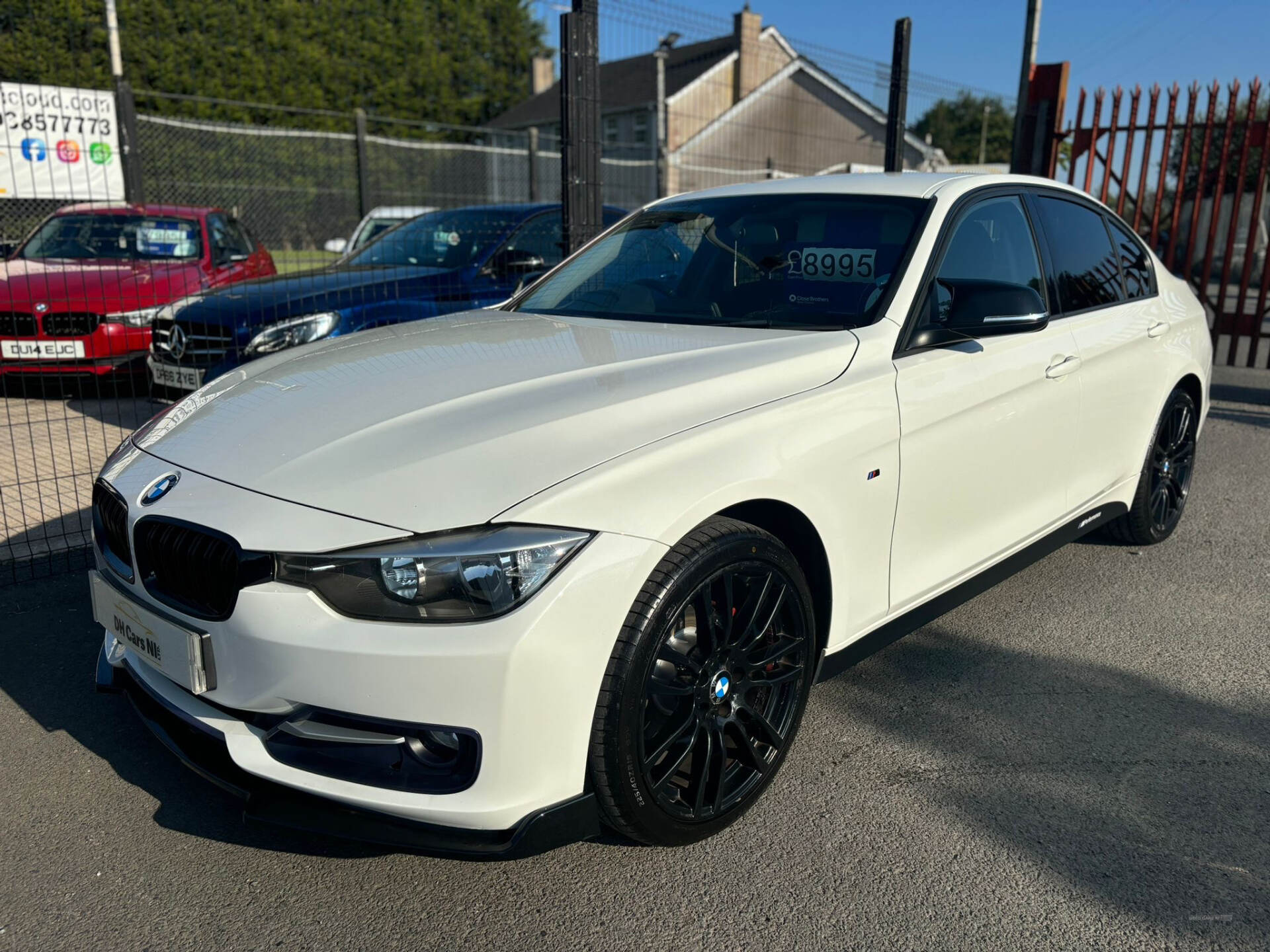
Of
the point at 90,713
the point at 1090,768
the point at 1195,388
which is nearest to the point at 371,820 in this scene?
the point at 90,713

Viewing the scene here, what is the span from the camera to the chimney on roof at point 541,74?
5103 cm

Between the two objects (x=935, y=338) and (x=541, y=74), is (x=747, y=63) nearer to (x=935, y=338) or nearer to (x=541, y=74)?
(x=541, y=74)

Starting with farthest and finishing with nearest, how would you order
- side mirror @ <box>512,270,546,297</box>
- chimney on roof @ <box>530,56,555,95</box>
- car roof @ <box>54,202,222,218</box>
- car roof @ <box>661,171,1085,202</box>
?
chimney on roof @ <box>530,56,555,95</box>, car roof @ <box>54,202,222,218</box>, side mirror @ <box>512,270,546,297</box>, car roof @ <box>661,171,1085,202</box>

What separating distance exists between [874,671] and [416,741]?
72.7 inches

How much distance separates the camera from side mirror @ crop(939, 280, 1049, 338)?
2982 millimetres

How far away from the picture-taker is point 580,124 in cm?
592

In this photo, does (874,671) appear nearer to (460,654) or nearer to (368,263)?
(460,654)

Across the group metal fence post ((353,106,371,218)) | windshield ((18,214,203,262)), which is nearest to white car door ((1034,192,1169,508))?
windshield ((18,214,203,262))

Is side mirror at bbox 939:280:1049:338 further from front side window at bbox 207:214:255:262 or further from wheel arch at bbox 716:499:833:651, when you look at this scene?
front side window at bbox 207:214:255:262

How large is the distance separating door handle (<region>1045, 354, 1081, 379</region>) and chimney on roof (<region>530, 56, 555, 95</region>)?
5059 centimetres

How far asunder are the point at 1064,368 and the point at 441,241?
4.88m

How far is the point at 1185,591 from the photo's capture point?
4.19m

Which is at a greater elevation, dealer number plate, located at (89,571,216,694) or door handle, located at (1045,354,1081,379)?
door handle, located at (1045,354,1081,379)

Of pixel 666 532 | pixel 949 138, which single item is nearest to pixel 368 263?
pixel 666 532
